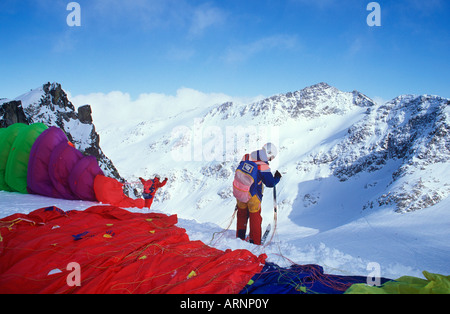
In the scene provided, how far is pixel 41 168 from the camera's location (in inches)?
288

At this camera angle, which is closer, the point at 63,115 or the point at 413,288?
the point at 413,288

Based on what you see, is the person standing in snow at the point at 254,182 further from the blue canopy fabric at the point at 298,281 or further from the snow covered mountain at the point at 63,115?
the snow covered mountain at the point at 63,115

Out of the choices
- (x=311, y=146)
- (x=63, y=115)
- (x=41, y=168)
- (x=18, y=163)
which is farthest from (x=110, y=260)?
(x=311, y=146)

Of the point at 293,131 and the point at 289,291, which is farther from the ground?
the point at 293,131

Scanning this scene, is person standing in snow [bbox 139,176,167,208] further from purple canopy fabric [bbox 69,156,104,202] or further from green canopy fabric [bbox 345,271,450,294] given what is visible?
green canopy fabric [bbox 345,271,450,294]

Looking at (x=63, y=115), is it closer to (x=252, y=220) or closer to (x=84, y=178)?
(x=84, y=178)

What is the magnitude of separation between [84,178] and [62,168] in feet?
2.52

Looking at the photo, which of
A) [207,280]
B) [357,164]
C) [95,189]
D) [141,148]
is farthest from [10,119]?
[141,148]

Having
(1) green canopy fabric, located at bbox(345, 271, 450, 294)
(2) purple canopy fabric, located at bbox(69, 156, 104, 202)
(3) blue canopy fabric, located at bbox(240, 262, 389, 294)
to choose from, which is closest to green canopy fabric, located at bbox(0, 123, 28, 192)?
(2) purple canopy fabric, located at bbox(69, 156, 104, 202)

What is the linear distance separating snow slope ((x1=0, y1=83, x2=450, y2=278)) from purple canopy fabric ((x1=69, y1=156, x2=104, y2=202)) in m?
0.42

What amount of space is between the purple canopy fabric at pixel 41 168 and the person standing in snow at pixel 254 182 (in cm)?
564

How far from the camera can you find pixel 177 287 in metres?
2.76
